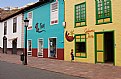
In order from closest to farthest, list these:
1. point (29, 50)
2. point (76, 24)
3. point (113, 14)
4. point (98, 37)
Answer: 1. point (113, 14)
2. point (98, 37)
3. point (76, 24)
4. point (29, 50)

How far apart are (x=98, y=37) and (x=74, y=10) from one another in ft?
13.3

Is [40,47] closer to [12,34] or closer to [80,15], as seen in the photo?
[80,15]

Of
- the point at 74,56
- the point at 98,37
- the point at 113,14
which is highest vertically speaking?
the point at 113,14

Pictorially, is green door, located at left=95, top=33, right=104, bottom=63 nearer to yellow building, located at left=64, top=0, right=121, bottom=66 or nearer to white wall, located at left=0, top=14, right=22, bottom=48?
yellow building, located at left=64, top=0, right=121, bottom=66

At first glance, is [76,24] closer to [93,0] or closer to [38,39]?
[93,0]

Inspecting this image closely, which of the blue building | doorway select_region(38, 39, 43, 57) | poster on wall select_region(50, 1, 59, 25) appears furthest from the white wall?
poster on wall select_region(50, 1, 59, 25)

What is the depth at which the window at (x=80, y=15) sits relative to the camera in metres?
21.4

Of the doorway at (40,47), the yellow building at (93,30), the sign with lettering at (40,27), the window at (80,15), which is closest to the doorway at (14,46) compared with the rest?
the sign with lettering at (40,27)

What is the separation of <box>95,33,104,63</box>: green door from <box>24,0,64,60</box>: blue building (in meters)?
5.35

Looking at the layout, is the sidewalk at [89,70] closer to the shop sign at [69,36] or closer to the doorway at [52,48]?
the shop sign at [69,36]

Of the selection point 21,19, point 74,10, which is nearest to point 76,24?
point 74,10

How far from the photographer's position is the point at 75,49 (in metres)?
22.6

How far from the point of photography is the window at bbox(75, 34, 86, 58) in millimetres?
21531

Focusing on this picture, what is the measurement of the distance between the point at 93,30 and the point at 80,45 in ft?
7.96
